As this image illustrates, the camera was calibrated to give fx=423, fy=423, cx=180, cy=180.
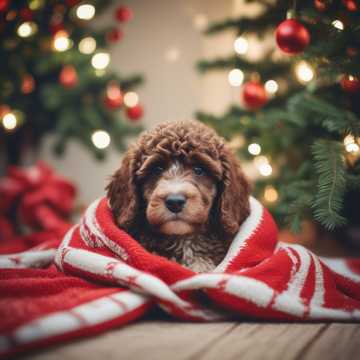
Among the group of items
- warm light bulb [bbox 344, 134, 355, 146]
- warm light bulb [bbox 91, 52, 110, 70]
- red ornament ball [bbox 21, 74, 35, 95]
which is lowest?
warm light bulb [bbox 344, 134, 355, 146]

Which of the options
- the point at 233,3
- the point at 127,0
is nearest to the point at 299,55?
the point at 233,3

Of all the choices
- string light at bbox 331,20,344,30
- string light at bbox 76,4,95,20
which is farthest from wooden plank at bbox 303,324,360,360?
string light at bbox 76,4,95,20

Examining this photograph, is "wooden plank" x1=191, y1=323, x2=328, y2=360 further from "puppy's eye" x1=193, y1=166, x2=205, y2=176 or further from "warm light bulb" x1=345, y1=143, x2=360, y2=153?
"warm light bulb" x1=345, y1=143, x2=360, y2=153

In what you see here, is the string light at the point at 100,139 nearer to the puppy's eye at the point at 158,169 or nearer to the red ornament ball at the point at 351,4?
the puppy's eye at the point at 158,169

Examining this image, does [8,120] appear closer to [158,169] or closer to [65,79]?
[65,79]

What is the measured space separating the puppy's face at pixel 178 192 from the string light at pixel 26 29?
9.08 feet

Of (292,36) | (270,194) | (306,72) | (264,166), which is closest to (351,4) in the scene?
(292,36)

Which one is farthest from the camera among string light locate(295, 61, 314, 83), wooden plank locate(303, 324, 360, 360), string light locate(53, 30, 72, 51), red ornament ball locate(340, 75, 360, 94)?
string light locate(53, 30, 72, 51)

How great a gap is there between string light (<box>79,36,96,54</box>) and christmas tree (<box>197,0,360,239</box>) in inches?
67.7

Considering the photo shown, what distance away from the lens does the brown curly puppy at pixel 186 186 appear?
8.09 ft

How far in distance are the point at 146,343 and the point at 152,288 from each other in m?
0.26

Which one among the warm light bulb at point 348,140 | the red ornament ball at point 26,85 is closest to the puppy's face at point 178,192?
the warm light bulb at point 348,140

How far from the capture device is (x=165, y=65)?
20.7ft

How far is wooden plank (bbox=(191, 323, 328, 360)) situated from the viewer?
1.62 meters
